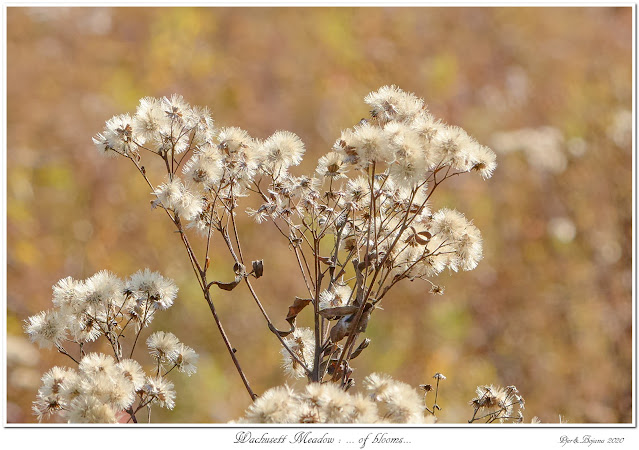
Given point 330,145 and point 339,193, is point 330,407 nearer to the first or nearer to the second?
point 339,193

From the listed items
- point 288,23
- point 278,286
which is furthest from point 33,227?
point 288,23

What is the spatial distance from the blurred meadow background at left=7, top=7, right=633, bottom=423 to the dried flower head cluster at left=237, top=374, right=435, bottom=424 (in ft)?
7.04

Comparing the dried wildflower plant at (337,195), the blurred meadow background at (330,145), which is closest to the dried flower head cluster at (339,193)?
the dried wildflower plant at (337,195)

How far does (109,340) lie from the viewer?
1146 millimetres

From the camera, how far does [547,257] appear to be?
11.7 ft

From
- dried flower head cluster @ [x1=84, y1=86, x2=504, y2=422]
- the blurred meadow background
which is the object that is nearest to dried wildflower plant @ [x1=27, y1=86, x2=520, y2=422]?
dried flower head cluster @ [x1=84, y1=86, x2=504, y2=422]

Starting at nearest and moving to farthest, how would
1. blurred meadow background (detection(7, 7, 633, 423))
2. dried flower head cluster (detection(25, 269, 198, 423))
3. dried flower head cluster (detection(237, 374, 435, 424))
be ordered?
1. dried flower head cluster (detection(237, 374, 435, 424))
2. dried flower head cluster (detection(25, 269, 198, 423))
3. blurred meadow background (detection(7, 7, 633, 423))

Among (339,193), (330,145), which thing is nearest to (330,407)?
(339,193)

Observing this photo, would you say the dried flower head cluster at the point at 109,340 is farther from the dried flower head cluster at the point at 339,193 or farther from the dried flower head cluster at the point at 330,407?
the dried flower head cluster at the point at 330,407

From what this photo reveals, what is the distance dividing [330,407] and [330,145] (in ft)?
9.27

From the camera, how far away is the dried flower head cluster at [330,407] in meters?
0.90

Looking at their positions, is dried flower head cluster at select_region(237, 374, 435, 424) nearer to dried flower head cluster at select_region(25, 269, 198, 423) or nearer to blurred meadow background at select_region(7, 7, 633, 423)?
dried flower head cluster at select_region(25, 269, 198, 423)

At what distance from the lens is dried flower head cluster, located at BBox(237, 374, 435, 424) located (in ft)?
2.97
